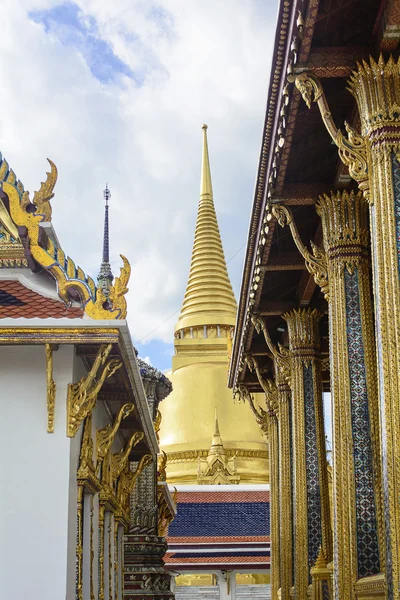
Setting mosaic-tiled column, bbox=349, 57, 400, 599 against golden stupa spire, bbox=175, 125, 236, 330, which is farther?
golden stupa spire, bbox=175, 125, 236, 330

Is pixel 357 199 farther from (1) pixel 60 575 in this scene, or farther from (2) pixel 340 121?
(1) pixel 60 575

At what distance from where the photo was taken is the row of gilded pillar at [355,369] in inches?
266

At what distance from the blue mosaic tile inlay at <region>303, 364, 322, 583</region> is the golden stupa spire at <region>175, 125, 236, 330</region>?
950 inches

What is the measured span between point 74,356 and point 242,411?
2762cm

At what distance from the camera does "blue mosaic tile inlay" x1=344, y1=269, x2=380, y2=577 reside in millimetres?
8867

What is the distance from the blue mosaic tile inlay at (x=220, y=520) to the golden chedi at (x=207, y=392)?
9.19ft

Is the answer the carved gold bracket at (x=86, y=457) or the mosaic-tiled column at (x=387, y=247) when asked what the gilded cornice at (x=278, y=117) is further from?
the carved gold bracket at (x=86, y=457)

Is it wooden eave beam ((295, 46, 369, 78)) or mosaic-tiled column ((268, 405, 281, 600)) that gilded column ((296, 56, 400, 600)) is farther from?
mosaic-tiled column ((268, 405, 281, 600))

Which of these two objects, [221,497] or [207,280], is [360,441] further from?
[207,280]

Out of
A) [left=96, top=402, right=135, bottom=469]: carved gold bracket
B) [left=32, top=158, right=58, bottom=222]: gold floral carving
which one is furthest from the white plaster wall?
[left=96, top=402, right=135, bottom=469]: carved gold bracket

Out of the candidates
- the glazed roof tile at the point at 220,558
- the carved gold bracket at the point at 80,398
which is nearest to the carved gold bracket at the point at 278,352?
the carved gold bracket at the point at 80,398

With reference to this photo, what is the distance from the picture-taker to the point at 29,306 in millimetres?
8828

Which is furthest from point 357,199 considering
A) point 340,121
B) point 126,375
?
point 126,375

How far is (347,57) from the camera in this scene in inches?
313
